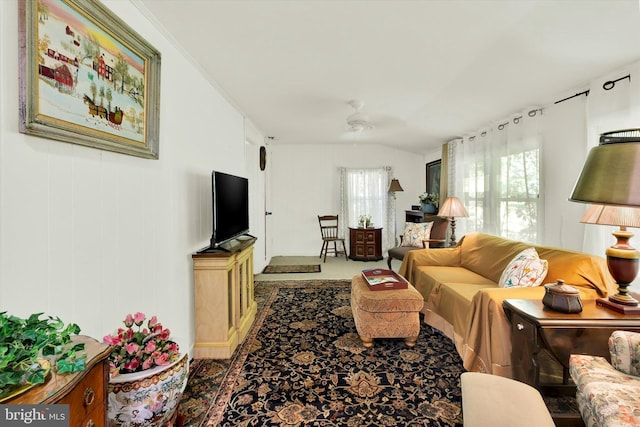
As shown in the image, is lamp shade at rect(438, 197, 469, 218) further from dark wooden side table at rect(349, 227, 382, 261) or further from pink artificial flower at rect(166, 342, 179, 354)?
pink artificial flower at rect(166, 342, 179, 354)

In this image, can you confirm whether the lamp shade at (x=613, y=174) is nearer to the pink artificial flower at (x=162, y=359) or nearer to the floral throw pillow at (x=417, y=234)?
the pink artificial flower at (x=162, y=359)

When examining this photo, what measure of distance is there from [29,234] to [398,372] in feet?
7.40

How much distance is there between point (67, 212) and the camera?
121 cm

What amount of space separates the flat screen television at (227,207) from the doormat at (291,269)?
6.84 ft

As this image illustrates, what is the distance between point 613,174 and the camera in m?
1.27

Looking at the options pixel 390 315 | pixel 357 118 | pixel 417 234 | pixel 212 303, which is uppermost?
pixel 357 118

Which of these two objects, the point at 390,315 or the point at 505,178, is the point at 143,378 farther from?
the point at 505,178

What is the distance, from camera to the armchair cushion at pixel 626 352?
1.29 m

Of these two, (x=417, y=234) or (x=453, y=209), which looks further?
(x=417, y=234)

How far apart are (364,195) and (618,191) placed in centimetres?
518

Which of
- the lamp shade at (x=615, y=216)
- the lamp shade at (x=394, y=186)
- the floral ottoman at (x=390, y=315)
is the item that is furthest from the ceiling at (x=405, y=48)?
the lamp shade at (x=394, y=186)

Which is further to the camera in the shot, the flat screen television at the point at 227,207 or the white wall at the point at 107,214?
the flat screen television at the point at 227,207

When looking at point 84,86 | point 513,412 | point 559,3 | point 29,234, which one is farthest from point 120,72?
point 559,3

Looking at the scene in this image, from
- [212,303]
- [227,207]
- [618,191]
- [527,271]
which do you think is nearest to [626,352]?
[618,191]
